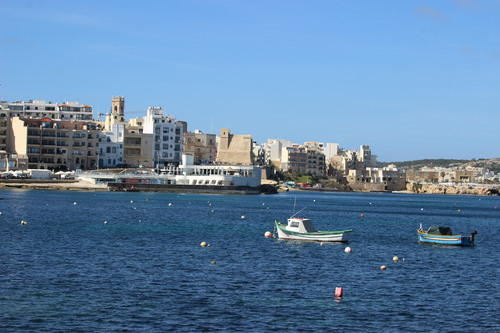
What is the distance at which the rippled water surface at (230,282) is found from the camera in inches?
1187

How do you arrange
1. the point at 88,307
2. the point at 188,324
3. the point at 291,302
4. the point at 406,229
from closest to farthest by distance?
1. the point at 188,324
2. the point at 88,307
3. the point at 291,302
4. the point at 406,229

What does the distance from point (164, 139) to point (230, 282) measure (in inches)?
5838

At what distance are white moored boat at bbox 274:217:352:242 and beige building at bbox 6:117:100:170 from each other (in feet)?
374

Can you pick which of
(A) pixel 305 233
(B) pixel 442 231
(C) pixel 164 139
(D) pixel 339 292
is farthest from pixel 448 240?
(C) pixel 164 139

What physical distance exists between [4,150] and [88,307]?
5739 inches

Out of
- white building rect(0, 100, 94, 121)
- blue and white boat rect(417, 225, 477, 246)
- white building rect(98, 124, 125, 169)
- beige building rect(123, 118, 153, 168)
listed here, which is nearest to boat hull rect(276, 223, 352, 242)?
blue and white boat rect(417, 225, 477, 246)

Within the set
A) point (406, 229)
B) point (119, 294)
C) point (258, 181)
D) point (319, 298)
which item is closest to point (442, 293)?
point (319, 298)

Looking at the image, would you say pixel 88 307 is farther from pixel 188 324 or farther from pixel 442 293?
pixel 442 293

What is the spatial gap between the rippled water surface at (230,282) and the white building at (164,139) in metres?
116

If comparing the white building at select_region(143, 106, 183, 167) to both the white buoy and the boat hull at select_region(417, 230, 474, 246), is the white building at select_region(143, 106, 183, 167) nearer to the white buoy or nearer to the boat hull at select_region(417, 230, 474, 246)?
the boat hull at select_region(417, 230, 474, 246)

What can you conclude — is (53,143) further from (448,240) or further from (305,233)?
(448,240)

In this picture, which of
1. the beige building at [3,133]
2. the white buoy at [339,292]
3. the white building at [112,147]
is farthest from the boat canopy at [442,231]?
the beige building at [3,133]

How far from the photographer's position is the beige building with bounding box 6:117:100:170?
165 m

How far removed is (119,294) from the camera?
34.4 metres
